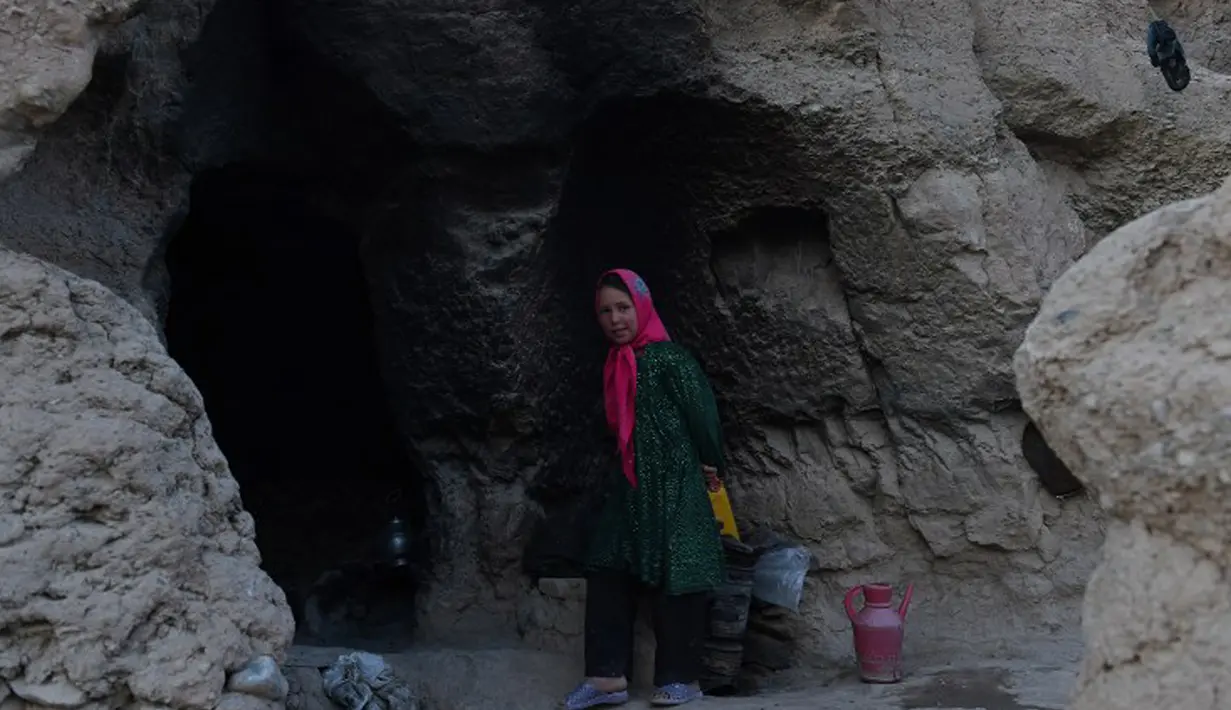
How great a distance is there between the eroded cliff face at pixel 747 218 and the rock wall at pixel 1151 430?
1.94m

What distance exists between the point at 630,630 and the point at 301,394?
1819mm

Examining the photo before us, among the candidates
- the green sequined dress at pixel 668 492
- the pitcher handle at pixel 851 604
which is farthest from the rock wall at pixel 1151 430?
the pitcher handle at pixel 851 604

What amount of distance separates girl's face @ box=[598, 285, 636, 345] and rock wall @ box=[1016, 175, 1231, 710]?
1753 mm

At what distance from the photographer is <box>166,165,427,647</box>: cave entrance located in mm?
3826

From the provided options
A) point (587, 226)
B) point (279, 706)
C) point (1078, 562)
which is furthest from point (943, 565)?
point (279, 706)

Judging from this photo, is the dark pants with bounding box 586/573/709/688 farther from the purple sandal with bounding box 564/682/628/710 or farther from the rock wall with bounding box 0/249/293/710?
the rock wall with bounding box 0/249/293/710

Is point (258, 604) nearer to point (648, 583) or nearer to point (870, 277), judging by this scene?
point (648, 583)

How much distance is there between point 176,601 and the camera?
1979 mm

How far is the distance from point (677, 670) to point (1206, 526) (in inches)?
74.4

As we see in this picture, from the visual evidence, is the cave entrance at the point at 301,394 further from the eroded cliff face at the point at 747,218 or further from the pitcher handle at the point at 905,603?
the pitcher handle at the point at 905,603

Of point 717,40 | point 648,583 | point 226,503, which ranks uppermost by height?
point 717,40

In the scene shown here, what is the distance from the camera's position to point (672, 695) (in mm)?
3031

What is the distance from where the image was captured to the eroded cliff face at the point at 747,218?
3.32 m

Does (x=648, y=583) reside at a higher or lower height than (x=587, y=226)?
lower
